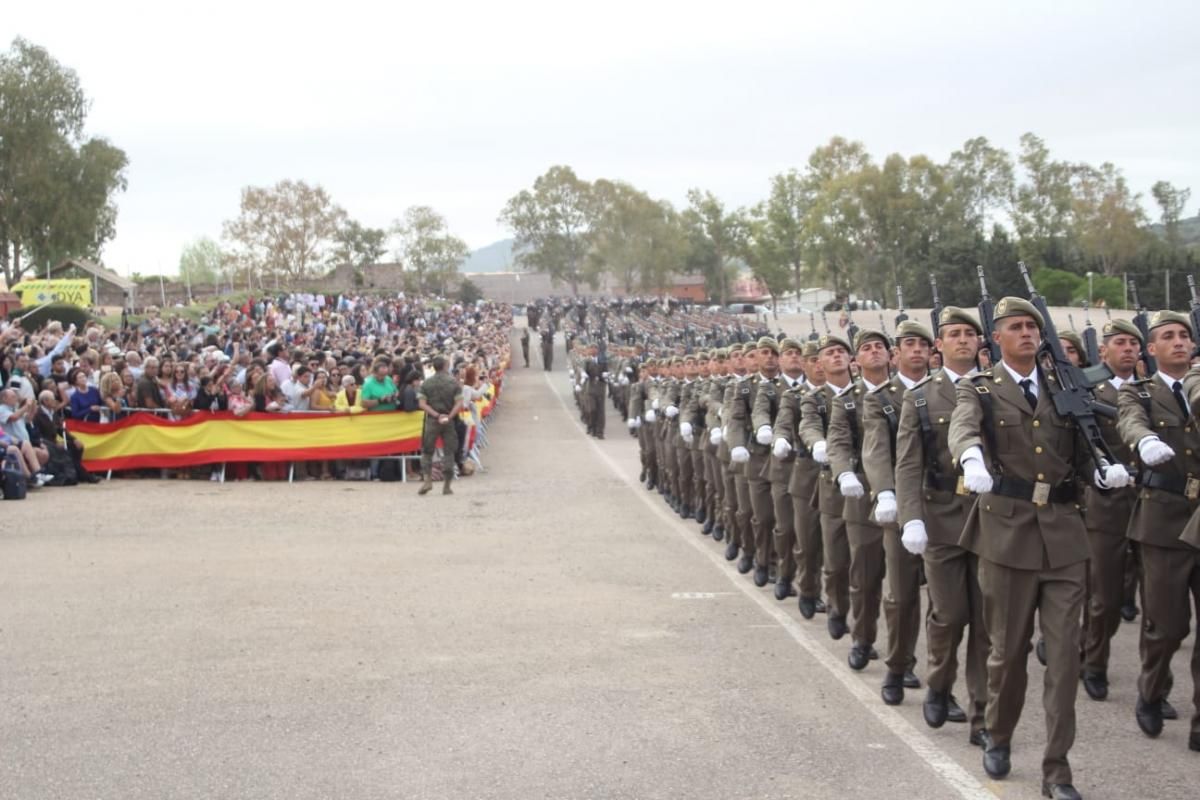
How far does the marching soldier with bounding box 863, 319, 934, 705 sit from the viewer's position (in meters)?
7.29

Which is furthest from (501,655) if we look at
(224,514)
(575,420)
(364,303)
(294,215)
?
(294,215)

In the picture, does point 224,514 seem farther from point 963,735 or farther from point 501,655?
point 963,735

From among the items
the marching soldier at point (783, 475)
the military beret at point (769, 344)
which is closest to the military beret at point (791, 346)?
the marching soldier at point (783, 475)

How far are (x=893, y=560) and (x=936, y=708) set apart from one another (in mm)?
931

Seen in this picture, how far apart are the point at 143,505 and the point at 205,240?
15217 centimetres

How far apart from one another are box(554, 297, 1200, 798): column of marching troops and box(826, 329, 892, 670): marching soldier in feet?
0.04

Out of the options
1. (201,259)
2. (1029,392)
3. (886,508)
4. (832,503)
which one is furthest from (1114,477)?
(201,259)

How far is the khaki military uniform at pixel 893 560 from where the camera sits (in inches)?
289

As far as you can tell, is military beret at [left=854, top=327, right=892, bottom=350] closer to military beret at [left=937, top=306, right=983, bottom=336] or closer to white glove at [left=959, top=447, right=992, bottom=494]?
military beret at [left=937, top=306, right=983, bottom=336]

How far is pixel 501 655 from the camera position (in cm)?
825

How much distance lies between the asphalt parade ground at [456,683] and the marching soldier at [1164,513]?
0.29 m

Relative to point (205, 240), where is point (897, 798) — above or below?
below

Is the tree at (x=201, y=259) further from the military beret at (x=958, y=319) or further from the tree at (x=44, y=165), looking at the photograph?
the military beret at (x=958, y=319)

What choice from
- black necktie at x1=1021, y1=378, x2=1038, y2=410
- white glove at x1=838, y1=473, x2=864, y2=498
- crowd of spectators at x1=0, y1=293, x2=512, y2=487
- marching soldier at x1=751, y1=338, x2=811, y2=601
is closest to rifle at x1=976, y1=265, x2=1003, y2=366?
black necktie at x1=1021, y1=378, x2=1038, y2=410
